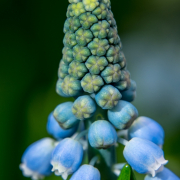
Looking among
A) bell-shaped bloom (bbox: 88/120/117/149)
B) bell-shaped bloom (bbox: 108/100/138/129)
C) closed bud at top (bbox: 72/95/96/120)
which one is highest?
closed bud at top (bbox: 72/95/96/120)

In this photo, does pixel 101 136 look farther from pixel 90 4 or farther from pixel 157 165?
pixel 90 4

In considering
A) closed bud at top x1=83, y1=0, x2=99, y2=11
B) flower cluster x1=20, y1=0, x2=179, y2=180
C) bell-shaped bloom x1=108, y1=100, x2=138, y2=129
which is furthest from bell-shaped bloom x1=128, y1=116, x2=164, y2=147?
closed bud at top x1=83, y1=0, x2=99, y2=11

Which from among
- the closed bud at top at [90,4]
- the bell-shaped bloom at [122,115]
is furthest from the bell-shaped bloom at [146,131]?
the closed bud at top at [90,4]

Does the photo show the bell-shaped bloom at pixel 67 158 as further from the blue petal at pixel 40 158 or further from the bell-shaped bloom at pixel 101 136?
the blue petal at pixel 40 158

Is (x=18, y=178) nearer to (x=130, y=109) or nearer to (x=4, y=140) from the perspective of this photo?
(x=4, y=140)

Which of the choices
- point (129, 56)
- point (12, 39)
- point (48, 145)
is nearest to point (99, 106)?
point (48, 145)

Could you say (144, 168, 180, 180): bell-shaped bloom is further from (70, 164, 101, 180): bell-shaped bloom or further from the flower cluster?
(70, 164, 101, 180): bell-shaped bloom
